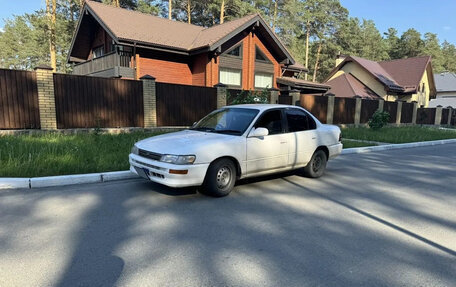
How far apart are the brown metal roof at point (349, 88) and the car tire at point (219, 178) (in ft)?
92.8

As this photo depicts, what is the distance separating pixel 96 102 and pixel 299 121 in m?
8.26

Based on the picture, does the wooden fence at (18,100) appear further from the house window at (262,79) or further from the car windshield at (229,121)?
the house window at (262,79)

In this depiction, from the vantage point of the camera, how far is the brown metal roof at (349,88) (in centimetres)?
3125

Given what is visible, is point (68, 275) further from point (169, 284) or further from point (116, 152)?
point (116, 152)

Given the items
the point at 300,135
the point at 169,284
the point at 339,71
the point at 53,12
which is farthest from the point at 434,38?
the point at 169,284

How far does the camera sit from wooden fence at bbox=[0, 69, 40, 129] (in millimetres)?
9969

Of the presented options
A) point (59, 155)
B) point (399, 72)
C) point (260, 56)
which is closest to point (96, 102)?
point (59, 155)

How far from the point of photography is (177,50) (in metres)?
19.0

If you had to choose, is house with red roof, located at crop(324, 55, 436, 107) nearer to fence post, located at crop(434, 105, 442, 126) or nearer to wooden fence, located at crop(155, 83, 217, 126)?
fence post, located at crop(434, 105, 442, 126)

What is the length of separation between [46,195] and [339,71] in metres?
36.4

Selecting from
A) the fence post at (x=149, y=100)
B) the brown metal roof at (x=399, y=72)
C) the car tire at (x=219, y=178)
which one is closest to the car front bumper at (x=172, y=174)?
the car tire at (x=219, y=178)

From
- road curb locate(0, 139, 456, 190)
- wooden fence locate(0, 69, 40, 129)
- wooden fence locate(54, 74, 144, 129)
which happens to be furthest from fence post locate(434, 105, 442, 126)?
wooden fence locate(0, 69, 40, 129)

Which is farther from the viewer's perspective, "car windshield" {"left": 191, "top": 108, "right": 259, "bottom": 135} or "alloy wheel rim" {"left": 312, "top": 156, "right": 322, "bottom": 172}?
"alloy wheel rim" {"left": 312, "top": 156, "right": 322, "bottom": 172}

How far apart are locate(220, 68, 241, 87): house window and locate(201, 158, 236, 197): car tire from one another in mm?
15590
